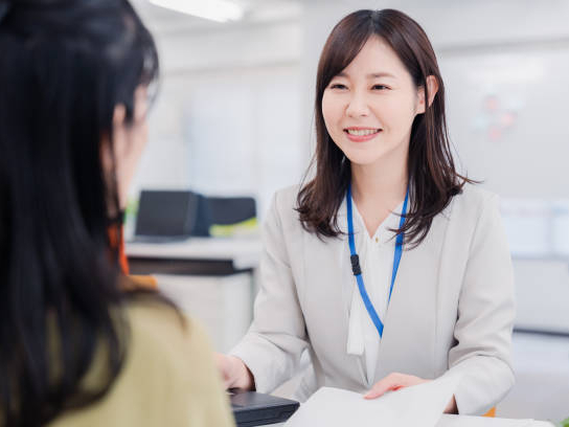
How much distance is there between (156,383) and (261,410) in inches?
21.9

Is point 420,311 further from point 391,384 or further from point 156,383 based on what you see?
point 156,383

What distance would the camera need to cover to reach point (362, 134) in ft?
4.64

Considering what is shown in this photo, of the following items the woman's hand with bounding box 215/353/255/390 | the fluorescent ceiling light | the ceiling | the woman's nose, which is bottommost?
the woman's hand with bounding box 215/353/255/390

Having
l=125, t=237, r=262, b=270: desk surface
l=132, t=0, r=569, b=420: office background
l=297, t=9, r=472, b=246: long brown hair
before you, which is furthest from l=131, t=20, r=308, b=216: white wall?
l=297, t=9, r=472, b=246: long brown hair

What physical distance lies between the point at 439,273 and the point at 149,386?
0.95m

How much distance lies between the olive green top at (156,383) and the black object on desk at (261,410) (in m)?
0.48

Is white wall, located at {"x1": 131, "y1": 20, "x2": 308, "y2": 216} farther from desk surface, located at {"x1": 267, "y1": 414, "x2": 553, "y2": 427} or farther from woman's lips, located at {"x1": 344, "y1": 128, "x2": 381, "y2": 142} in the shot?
desk surface, located at {"x1": 267, "y1": 414, "x2": 553, "y2": 427}

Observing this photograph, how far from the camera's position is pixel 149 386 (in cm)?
54

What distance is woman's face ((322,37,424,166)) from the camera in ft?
4.53

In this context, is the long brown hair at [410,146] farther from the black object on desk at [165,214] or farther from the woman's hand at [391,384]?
the black object on desk at [165,214]

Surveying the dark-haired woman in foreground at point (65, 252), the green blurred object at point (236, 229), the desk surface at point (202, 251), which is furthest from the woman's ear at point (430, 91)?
the green blurred object at point (236, 229)

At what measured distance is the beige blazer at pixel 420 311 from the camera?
1.33 meters

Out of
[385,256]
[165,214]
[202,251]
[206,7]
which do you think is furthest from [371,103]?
[206,7]

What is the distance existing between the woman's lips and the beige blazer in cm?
20
